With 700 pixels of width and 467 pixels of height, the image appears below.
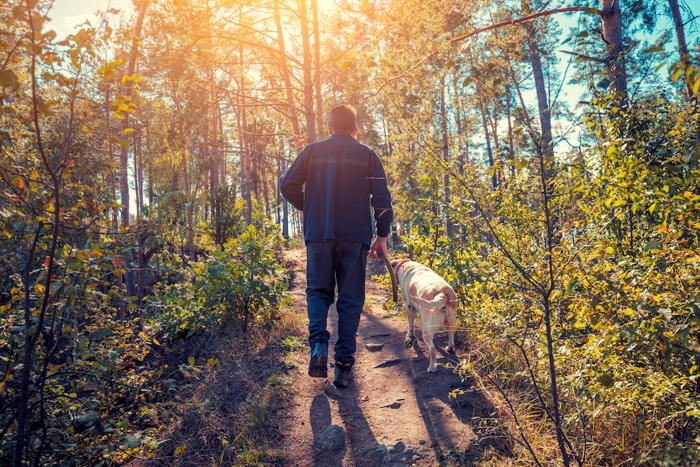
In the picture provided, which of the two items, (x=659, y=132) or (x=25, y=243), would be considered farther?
(x=659, y=132)

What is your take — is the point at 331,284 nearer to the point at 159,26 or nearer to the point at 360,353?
the point at 360,353

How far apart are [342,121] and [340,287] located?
1.50 m

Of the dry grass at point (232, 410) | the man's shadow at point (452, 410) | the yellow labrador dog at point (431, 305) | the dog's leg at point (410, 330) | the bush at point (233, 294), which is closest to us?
the man's shadow at point (452, 410)

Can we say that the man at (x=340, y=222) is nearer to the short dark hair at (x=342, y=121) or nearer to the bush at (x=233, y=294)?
the short dark hair at (x=342, y=121)

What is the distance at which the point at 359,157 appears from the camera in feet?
13.3

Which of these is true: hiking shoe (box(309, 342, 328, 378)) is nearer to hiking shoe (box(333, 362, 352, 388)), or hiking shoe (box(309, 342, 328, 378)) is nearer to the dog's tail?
hiking shoe (box(333, 362, 352, 388))

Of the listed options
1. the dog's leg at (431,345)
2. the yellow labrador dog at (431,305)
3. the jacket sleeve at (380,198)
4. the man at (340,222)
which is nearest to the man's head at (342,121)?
the man at (340,222)

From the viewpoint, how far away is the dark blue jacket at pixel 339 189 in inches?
154

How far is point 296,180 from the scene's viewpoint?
416 cm

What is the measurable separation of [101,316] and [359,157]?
2.45 m

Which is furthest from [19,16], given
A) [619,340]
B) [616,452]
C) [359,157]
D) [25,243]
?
[616,452]

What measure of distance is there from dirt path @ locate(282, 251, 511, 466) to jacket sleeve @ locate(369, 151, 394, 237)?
4.45ft

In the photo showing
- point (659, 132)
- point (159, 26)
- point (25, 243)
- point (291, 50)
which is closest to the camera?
point (25, 243)

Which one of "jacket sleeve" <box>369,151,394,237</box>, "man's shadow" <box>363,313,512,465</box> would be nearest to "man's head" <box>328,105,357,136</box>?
"jacket sleeve" <box>369,151,394,237</box>
